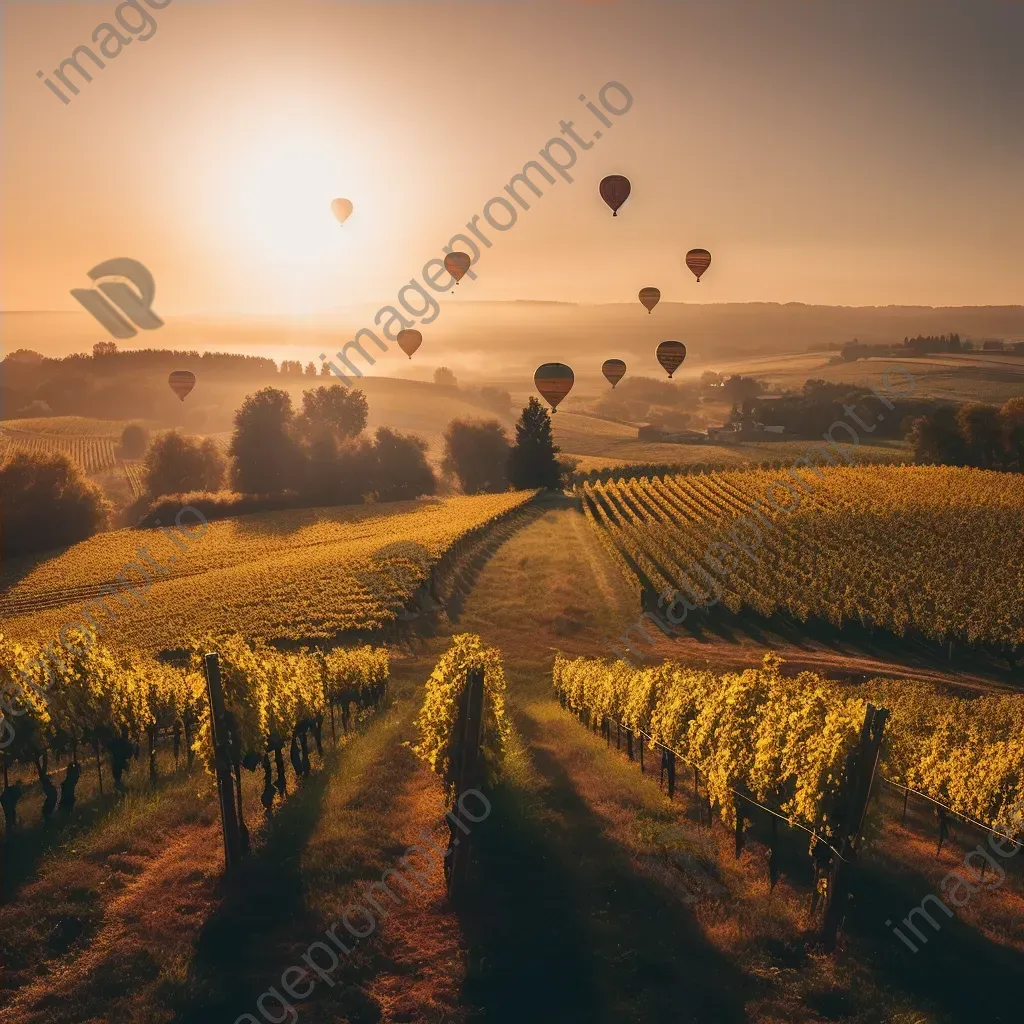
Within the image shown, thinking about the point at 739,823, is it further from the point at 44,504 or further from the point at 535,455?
the point at 535,455

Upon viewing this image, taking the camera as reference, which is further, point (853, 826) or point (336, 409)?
point (336, 409)

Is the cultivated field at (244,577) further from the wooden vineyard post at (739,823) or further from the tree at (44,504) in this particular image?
the wooden vineyard post at (739,823)

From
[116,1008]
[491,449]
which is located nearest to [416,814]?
[116,1008]

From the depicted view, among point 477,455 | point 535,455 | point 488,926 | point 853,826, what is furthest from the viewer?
point 477,455

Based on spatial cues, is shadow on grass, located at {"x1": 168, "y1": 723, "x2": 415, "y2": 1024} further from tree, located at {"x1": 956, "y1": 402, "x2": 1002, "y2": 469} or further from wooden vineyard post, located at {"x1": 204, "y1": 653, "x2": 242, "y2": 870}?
tree, located at {"x1": 956, "y1": 402, "x2": 1002, "y2": 469}

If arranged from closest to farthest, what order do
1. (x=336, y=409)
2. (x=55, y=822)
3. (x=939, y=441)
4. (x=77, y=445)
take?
(x=55, y=822), (x=939, y=441), (x=336, y=409), (x=77, y=445)

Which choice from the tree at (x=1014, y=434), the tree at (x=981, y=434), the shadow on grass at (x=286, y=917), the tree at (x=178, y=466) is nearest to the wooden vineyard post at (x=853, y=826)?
the shadow on grass at (x=286, y=917)

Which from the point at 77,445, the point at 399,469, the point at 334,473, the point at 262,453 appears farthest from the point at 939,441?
the point at 77,445
